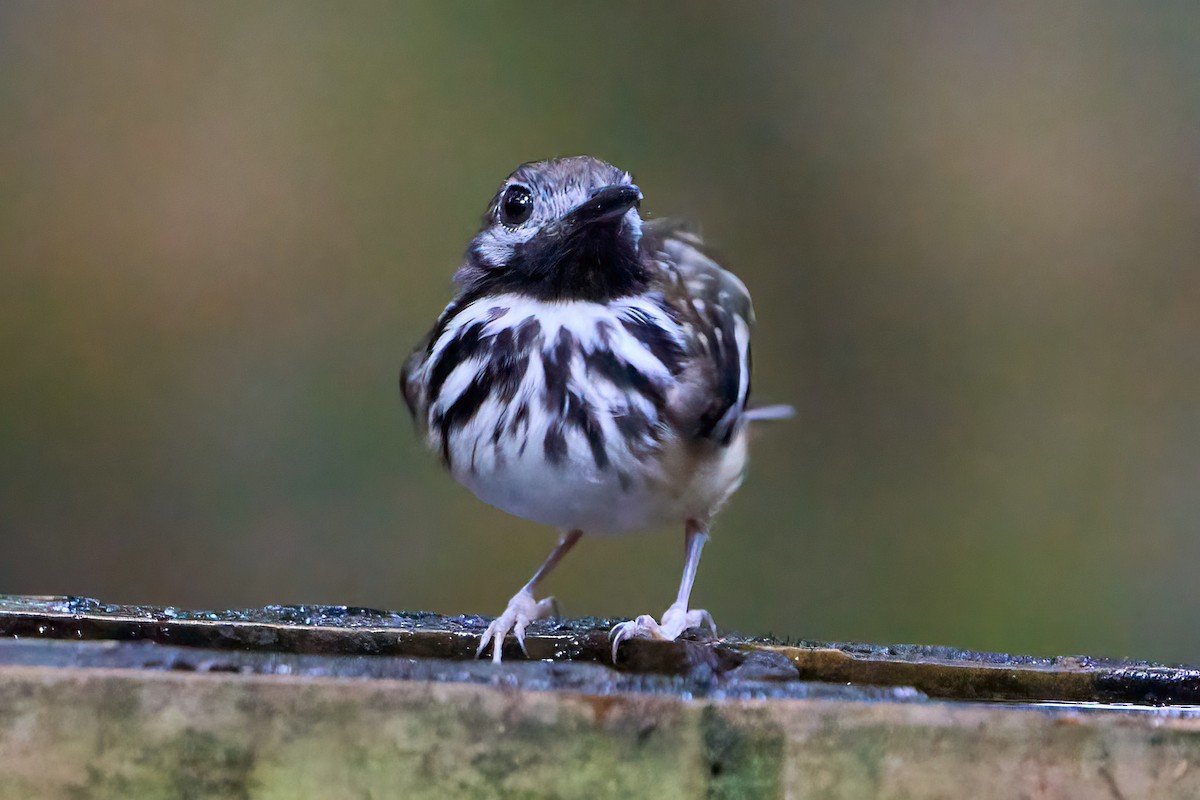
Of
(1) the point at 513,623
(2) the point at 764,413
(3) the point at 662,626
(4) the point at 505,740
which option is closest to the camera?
(4) the point at 505,740

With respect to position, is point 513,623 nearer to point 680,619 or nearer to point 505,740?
point 680,619

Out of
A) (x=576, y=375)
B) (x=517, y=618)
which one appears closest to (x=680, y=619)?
(x=517, y=618)

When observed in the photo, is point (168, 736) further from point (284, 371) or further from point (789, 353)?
point (789, 353)

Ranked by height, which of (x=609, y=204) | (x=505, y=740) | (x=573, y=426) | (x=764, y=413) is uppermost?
(x=609, y=204)

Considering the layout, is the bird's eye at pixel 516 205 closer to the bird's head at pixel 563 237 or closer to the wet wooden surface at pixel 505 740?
the bird's head at pixel 563 237

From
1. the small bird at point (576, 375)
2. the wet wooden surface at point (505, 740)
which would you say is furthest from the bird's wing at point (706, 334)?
the wet wooden surface at point (505, 740)

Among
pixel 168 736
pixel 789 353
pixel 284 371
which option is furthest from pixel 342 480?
pixel 168 736

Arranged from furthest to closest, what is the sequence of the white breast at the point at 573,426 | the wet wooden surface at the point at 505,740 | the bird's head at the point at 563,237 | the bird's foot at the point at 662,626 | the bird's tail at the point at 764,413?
the bird's tail at the point at 764,413
the bird's head at the point at 563,237
the white breast at the point at 573,426
the bird's foot at the point at 662,626
the wet wooden surface at the point at 505,740

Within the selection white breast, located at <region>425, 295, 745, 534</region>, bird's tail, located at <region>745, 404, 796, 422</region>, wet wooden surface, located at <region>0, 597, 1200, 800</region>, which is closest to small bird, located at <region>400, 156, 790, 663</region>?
white breast, located at <region>425, 295, 745, 534</region>

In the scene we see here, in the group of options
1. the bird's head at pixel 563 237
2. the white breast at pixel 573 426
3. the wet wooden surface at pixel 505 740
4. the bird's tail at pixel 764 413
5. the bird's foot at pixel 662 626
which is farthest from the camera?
the bird's tail at pixel 764 413
